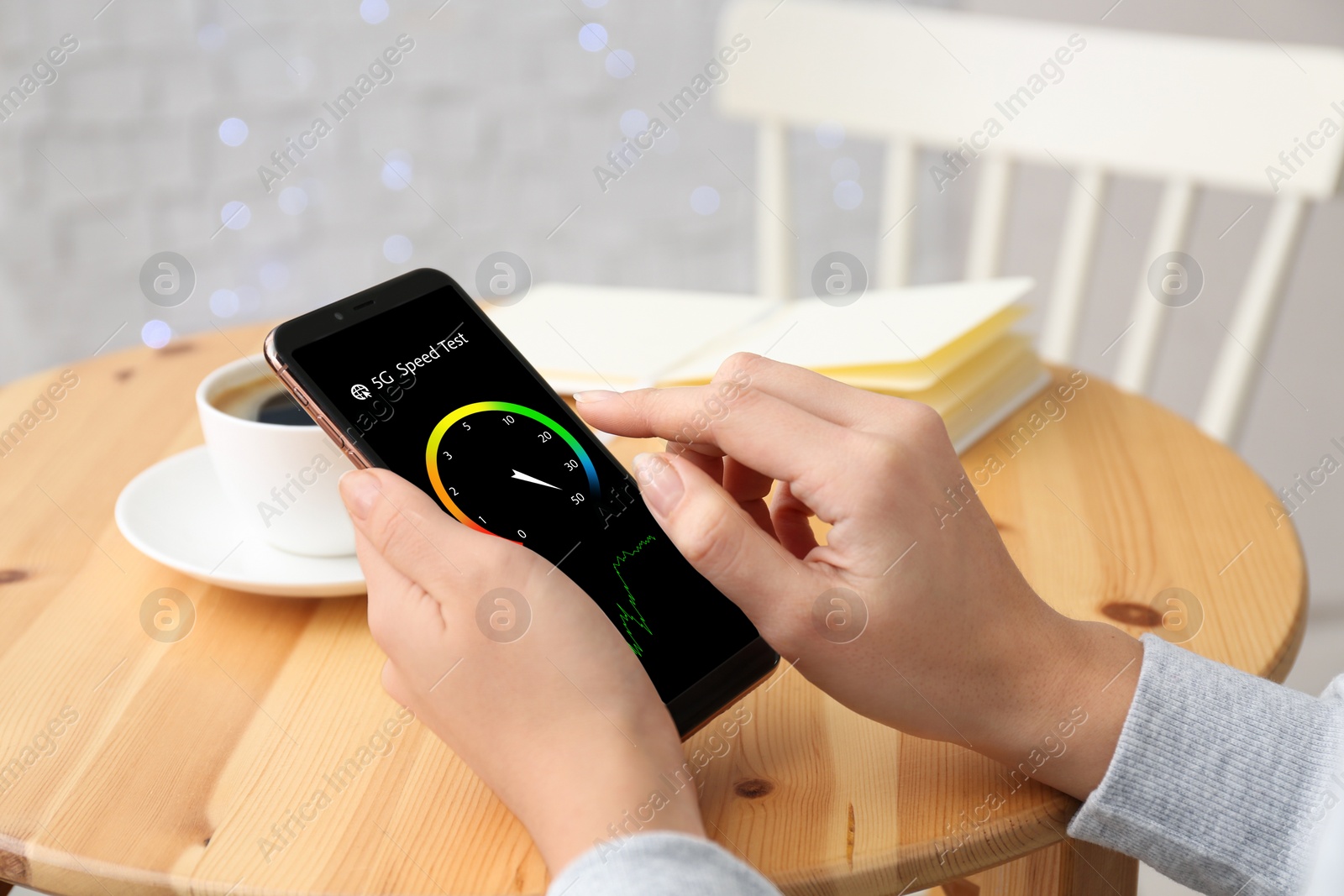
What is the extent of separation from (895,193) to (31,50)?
1.09m

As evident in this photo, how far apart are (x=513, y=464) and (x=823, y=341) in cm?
32

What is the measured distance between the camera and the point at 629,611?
444 millimetres

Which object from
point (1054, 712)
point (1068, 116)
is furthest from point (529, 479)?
point (1068, 116)

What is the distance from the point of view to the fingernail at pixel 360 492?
15.7 inches

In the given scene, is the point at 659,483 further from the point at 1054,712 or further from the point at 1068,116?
the point at 1068,116

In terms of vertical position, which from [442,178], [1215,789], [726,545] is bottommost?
[442,178]

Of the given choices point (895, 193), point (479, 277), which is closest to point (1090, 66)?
point (895, 193)

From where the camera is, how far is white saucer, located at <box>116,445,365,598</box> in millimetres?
511

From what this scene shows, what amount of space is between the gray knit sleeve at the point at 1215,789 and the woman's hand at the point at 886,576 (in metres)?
0.01

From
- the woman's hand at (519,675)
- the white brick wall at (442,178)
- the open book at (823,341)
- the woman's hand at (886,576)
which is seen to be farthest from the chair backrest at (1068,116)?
the woman's hand at (519,675)

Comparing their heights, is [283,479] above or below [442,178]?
above

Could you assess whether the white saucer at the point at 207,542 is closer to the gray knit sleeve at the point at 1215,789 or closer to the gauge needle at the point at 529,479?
the gauge needle at the point at 529,479

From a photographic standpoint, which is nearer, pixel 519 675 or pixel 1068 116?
pixel 519 675

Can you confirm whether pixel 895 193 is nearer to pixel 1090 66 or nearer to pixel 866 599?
pixel 1090 66
